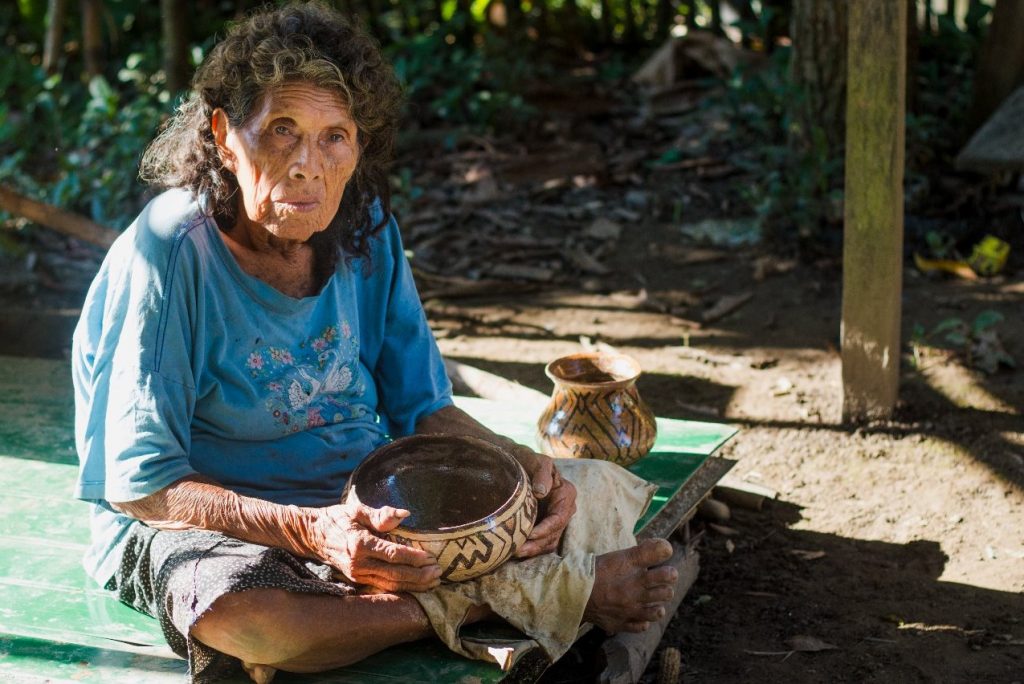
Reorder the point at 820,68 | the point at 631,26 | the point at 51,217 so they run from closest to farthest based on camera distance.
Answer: the point at 51,217, the point at 820,68, the point at 631,26

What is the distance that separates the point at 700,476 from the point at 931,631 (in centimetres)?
80

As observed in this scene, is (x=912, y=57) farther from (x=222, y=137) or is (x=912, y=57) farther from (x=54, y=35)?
(x=54, y=35)

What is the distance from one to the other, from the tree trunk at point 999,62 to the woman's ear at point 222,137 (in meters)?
5.28

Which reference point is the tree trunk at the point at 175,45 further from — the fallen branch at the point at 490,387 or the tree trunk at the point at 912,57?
the tree trunk at the point at 912,57

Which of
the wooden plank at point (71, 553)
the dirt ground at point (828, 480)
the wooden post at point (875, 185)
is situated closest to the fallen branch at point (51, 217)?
the wooden plank at point (71, 553)

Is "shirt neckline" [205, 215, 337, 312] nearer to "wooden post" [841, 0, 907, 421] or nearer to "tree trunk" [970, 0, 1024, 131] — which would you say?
"wooden post" [841, 0, 907, 421]

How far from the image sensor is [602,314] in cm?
591

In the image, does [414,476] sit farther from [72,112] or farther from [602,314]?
[72,112]

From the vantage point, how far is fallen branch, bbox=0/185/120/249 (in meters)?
4.98

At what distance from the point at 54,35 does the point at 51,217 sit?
4.25m

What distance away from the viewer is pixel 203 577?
A: 2385 millimetres

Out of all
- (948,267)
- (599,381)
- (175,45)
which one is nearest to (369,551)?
(599,381)

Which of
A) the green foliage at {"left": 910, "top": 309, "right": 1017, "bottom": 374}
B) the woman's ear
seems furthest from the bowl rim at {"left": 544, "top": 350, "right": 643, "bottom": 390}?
the green foliage at {"left": 910, "top": 309, "right": 1017, "bottom": 374}

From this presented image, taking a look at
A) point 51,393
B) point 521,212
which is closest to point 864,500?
point 51,393
